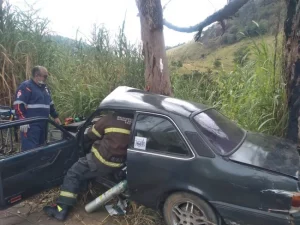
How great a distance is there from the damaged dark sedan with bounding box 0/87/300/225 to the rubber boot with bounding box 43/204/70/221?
27cm

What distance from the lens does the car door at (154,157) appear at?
2871mm

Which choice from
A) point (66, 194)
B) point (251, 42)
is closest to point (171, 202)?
point (66, 194)

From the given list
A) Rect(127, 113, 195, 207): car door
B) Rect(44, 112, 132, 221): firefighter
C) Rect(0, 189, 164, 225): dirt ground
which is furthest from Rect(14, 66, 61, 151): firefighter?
Rect(127, 113, 195, 207): car door

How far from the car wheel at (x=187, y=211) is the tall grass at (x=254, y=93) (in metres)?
1.84

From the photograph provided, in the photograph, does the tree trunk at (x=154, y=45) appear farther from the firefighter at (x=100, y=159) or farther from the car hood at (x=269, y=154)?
the car hood at (x=269, y=154)

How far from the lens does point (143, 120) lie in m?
3.14

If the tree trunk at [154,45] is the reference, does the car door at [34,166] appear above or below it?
below

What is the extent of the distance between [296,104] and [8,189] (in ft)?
11.8

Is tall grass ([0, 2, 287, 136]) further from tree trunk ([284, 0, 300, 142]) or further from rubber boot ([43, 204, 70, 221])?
rubber boot ([43, 204, 70, 221])

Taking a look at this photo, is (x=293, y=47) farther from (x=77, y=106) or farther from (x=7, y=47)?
(x=7, y=47)

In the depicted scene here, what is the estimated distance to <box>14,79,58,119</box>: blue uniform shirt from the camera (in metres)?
4.35

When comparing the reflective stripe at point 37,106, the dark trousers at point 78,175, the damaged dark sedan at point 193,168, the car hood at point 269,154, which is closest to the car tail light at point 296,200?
the damaged dark sedan at point 193,168

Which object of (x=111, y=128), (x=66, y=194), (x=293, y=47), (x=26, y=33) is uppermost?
(x=26, y=33)

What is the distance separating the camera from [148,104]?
3213mm
